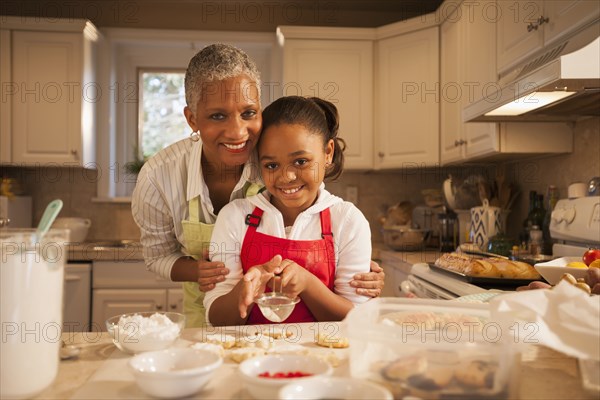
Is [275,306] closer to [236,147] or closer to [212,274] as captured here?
[212,274]

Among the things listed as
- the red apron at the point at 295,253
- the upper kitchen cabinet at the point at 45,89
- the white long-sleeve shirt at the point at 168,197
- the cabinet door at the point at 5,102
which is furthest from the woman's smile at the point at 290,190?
the cabinet door at the point at 5,102

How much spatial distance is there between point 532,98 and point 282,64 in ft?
6.56

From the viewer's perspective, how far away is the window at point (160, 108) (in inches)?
150

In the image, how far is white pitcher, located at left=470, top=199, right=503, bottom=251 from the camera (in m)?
2.60

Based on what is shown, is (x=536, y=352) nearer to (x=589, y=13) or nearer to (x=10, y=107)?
(x=589, y=13)

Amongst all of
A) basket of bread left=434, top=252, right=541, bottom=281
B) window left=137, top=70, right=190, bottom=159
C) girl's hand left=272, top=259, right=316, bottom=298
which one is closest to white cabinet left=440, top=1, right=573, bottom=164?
basket of bread left=434, top=252, right=541, bottom=281

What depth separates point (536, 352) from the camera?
0.82 meters

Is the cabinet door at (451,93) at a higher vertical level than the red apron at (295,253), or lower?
higher

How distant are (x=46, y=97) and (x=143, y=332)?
2895 mm

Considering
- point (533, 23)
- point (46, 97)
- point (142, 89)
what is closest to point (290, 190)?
point (533, 23)

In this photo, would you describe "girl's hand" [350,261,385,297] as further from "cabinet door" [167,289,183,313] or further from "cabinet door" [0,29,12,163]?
"cabinet door" [0,29,12,163]

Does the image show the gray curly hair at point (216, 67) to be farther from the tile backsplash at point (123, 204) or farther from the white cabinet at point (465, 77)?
the tile backsplash at point (123, 204)

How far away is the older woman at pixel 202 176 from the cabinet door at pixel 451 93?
5.69 ft

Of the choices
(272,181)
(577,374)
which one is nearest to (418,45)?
(272,181)
